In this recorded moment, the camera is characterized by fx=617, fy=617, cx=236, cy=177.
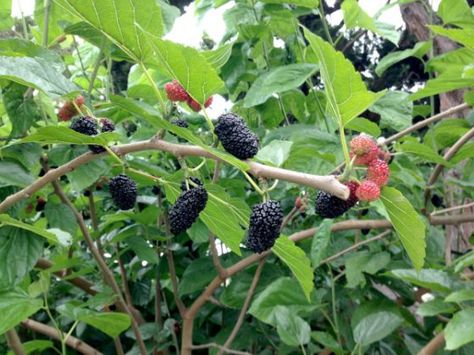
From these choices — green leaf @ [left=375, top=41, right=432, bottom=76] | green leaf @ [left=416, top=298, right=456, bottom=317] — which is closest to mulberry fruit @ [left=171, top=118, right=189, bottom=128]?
green leaf @ [left=416, top=298, right=456, bottom=317]

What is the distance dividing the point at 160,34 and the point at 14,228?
0.38 metres

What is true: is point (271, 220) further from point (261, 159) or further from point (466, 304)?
point (466, 304)

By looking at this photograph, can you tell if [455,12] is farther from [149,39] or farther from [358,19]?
[149,39]

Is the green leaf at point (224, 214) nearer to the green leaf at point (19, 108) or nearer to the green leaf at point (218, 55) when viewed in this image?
the green leaf at point (218, 55)

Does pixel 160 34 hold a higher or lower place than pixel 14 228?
higher

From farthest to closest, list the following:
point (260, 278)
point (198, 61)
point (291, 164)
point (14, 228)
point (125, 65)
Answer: point (125, 65) < point (260, 278) < point (291, 164) < point (14, 228) < point (198, 61)

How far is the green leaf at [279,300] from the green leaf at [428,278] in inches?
7.0

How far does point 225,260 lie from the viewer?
1310mm

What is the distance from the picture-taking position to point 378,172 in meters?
0.63

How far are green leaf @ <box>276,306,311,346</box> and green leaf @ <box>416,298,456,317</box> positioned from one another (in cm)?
18

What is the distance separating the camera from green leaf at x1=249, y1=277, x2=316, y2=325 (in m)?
1.03

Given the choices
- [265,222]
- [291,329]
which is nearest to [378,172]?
[265,222]

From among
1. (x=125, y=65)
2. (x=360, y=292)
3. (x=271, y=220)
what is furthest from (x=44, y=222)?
(x=125, y=65)

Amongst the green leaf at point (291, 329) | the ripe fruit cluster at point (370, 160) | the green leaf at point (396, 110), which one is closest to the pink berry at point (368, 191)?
the ripe fruit cluster at point (370, 160)
